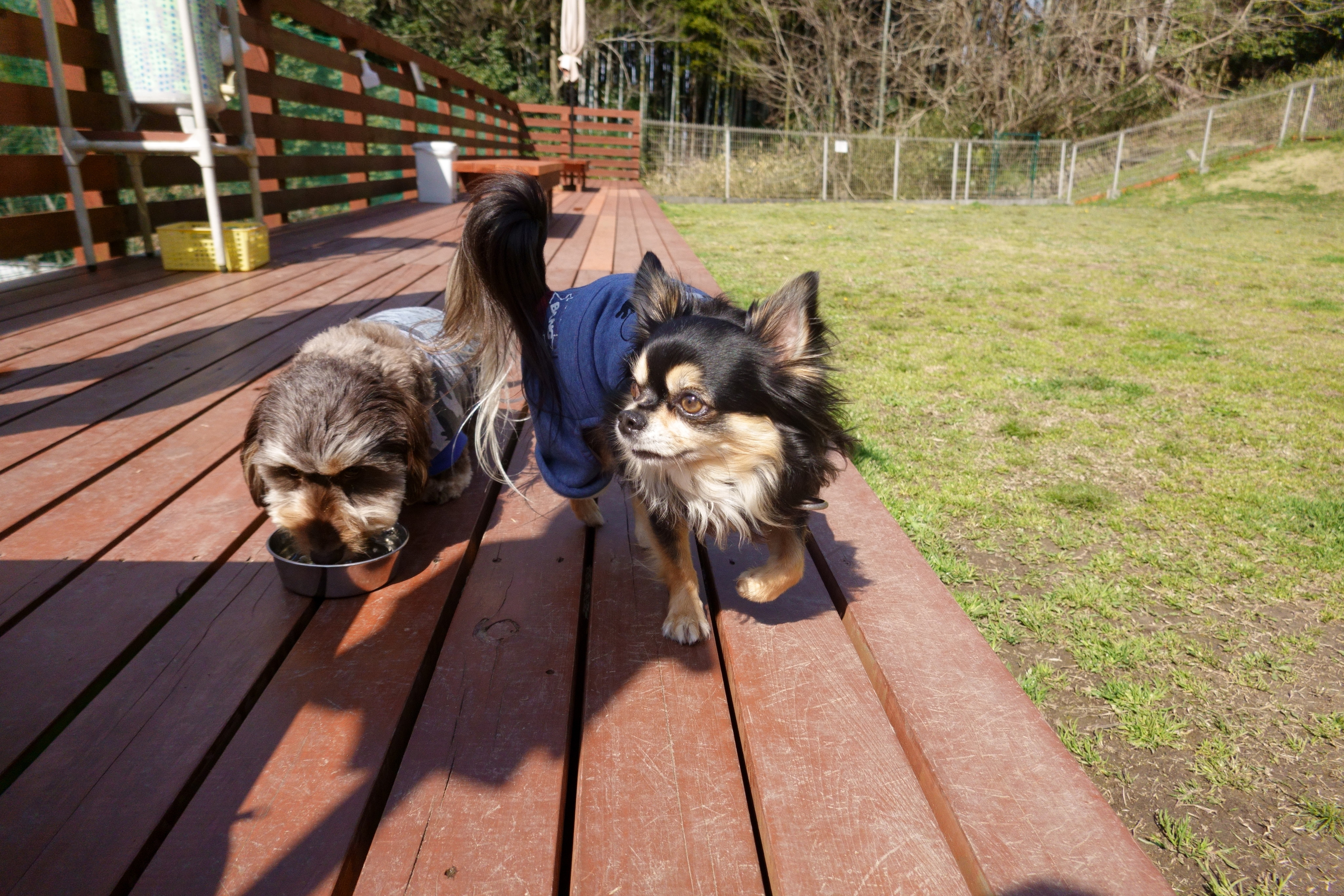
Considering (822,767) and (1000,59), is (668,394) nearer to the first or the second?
(822,767)

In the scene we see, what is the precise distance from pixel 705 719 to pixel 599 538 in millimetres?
828

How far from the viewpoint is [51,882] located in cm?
108

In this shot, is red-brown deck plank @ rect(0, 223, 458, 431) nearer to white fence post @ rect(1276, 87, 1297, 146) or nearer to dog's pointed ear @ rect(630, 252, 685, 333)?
dog's pointed ear @ rect(630, 252, 685, 333)

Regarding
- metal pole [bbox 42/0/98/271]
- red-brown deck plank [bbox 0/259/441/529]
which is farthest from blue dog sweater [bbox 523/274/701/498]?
metal pole [bbox 42/0/98/271]

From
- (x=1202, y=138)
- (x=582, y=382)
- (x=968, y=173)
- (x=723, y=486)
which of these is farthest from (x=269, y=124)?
(x=1202, y=138)

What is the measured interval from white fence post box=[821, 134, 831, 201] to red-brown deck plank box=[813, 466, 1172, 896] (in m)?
17.5

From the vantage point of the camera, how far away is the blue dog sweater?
2.03 metres

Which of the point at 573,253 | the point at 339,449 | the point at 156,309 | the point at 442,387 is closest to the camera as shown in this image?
the point at 339,449

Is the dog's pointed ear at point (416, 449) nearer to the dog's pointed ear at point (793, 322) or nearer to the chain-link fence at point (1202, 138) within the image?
the dog's pointed ear at point (793, 322)

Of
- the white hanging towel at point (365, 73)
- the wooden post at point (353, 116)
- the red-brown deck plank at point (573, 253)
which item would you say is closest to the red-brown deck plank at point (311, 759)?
the red-brown deck plank at point (573, 253)

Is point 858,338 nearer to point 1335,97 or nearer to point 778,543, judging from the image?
point 778,543

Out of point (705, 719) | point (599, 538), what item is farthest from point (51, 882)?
point (599, 538)

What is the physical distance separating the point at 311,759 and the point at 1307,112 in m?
24.4

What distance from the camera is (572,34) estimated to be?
1286 centimetres
